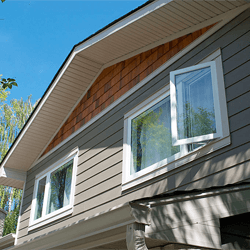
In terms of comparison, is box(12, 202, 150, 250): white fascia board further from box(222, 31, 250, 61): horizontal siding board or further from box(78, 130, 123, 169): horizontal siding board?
box(222, 31, 250, 61): horizontal siding board

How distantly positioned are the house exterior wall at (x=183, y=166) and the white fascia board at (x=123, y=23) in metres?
0.81

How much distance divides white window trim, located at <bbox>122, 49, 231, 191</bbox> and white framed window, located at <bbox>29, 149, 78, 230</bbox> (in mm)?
1711

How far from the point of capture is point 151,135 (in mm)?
5246

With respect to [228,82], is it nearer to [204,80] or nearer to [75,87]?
[204,80]

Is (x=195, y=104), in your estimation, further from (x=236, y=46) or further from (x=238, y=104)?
(x=236, y=46)

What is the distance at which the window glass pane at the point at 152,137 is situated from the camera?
16.2ft

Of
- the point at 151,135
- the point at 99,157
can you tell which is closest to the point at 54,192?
the point at 99,157

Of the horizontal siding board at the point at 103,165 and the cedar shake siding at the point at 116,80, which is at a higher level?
the cedar shake siding at the point at 116,80

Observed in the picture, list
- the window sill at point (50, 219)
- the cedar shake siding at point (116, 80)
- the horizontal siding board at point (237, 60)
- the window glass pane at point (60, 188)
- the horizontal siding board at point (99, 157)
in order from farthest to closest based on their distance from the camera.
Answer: the window glass pane at point (60, 188)
the window sill at point (50, 219)
the horizontal siding board at point (99, 157)
the cedar shake siding at point (116, 80)
the horizontal siding board at point (237, 60)

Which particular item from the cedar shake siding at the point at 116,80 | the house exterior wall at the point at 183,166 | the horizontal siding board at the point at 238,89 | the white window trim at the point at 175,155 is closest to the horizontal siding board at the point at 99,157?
the house exterior wall at the point at 183,166

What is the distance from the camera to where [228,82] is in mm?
4203

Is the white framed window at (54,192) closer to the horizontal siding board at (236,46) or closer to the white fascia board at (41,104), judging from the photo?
the white fascia board at (41,104)

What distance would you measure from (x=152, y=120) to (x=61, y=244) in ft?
7.21

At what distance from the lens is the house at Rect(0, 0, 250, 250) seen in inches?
113
